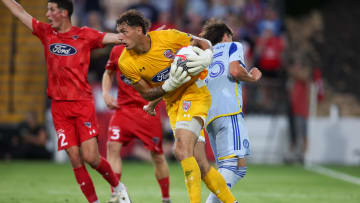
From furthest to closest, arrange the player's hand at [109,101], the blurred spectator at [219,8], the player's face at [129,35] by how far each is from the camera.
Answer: the blurred spectator at [219,8], the player's hand at [109,101], the player's face at [129,35]

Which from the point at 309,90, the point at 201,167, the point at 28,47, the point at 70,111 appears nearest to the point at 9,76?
the point at 28,47

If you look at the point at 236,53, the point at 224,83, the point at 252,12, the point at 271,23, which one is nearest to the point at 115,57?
the point at 224,83

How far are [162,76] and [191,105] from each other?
0.50 metres

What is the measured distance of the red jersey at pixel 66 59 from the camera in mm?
6441

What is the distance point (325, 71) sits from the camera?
19.5 m

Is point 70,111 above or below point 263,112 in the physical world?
above

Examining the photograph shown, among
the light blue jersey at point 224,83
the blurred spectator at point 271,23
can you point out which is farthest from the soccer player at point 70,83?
the blurred spectator at point 271,23

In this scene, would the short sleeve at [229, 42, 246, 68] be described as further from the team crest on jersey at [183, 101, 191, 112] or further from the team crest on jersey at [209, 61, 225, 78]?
the team crest on jersey at [183, 101, 191, 112]

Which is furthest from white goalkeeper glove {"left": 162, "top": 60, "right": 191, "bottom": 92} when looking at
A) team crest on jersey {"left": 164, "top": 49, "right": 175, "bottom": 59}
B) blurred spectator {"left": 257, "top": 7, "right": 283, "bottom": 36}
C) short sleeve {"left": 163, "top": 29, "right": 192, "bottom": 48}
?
blurred spectator {"left": 257, "top": 7, "right": 283, "bottom": 36}

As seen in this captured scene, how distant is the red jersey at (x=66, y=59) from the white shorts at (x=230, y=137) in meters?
1.52

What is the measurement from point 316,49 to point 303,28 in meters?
1.36

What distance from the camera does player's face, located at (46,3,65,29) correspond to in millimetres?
6457

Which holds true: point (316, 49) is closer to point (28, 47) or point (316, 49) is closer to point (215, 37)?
point (28, 47)

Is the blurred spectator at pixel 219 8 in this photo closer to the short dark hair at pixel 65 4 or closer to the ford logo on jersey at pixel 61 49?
the short dark hair at pixel 65 4
